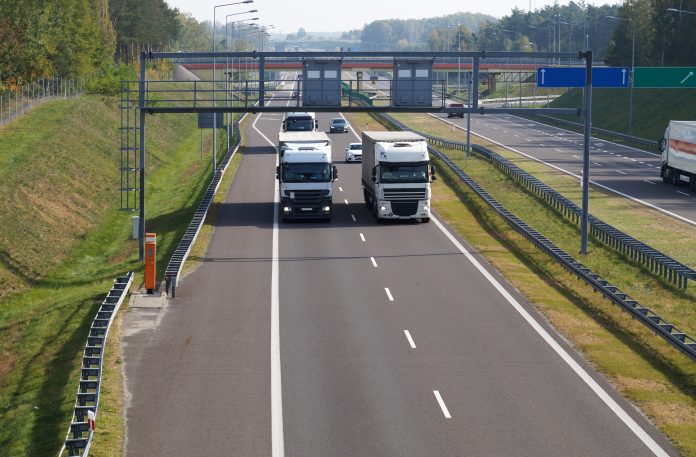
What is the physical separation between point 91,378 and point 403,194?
2714cm

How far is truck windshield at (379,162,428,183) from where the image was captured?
52188 millimetres

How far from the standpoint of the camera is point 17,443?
77.4 ft

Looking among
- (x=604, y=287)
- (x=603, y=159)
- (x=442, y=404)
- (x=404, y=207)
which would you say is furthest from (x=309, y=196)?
(x=603, y=159)

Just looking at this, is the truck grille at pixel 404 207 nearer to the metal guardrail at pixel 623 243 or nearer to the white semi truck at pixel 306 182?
the white semi truck at pixel 306 182

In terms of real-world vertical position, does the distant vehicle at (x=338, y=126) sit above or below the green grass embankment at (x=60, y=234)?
above

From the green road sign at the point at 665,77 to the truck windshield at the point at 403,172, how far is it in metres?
16.9

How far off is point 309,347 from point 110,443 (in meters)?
8.85

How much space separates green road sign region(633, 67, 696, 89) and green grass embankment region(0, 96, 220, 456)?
25.2 meters

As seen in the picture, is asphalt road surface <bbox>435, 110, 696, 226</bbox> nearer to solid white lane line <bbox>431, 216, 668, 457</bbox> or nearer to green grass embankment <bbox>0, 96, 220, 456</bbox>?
solid white lane line <bbox>431, 216, 668, 457</bbox>

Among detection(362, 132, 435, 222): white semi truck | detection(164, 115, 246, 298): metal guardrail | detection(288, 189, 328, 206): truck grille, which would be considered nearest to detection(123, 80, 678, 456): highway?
detection(164, 115, 246, 298): metal guardrail

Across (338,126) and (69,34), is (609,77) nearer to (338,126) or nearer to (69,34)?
(338,126)

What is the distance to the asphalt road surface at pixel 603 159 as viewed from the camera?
65000mm

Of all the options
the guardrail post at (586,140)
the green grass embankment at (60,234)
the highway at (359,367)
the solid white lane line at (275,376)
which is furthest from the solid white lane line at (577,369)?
the green grass embankment at (60,234)

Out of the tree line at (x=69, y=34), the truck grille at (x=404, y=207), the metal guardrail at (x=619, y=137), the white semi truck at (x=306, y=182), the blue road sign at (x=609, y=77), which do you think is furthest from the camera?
the metal guardrail at (x=619, y=137)
